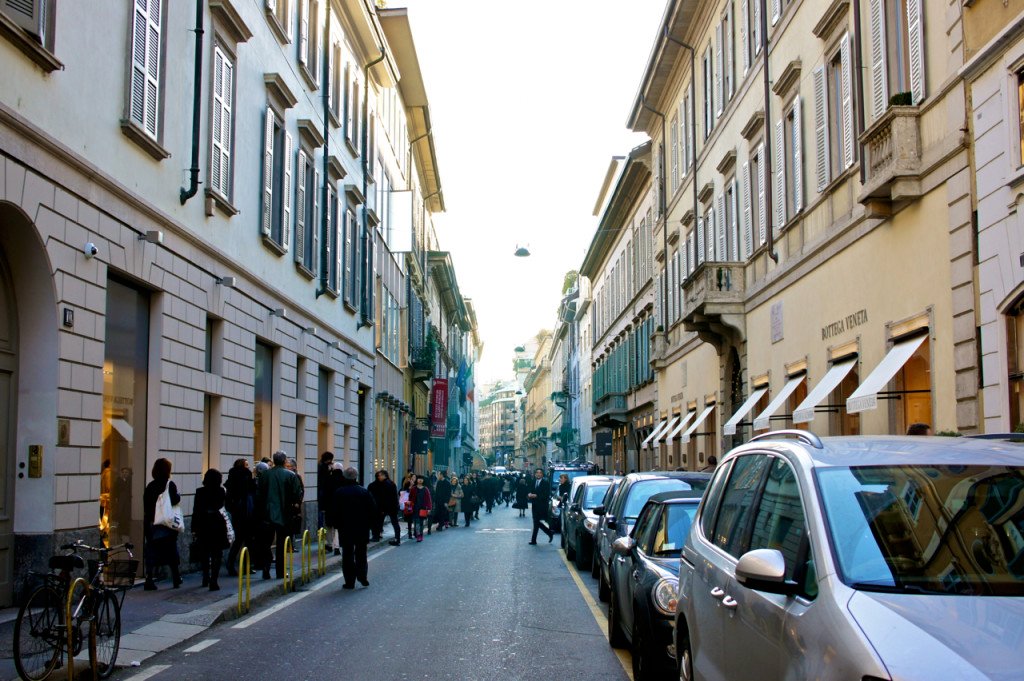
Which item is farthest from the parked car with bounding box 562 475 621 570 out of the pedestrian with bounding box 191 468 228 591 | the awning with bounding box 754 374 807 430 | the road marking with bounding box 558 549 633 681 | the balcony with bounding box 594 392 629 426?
the balcony with bounding box 594 392 629 426

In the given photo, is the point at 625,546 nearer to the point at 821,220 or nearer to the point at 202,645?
the point at 202,645

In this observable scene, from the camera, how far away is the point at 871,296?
16703 millimetres

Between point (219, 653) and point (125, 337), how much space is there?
630 cm

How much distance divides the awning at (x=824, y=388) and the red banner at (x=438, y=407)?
119 ft

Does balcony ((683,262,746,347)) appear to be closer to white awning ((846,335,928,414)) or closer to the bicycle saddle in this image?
white awning ((846,335,928,414))

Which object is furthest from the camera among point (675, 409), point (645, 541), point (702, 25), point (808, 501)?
point (675, 409)

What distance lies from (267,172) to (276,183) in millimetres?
819

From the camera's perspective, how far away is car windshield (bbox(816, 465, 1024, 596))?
4348mm

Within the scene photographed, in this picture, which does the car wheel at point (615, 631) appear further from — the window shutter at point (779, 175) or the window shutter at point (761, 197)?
the window shutter at point (761, 197)

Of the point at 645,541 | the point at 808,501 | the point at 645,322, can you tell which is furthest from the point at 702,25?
the point at 808,501

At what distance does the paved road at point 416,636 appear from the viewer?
30.4ft

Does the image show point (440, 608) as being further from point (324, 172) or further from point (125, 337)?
point (324, 172)

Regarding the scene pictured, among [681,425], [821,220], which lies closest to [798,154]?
[821,220]

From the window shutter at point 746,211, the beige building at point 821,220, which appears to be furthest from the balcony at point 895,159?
the window shutter at point 746,211
